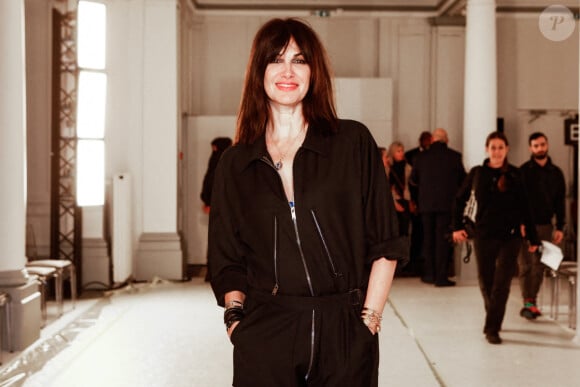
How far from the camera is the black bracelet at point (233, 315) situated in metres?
1.71

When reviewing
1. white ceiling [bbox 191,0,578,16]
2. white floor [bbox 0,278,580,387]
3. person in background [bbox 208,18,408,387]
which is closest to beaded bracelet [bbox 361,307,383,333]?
person in background [bbox 208,18,408,387]

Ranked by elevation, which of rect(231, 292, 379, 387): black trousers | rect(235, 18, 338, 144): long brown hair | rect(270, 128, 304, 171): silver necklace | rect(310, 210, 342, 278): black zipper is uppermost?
rect(235, 18, 338, 144): long brown hair

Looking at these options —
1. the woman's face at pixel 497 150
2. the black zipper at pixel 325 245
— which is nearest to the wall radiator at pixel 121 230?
the woman's face at pixel 497 150

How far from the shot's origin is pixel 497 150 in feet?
16.1

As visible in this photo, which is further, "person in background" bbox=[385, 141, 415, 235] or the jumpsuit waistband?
"person in background" bbox=[385, 141, 415, 235]

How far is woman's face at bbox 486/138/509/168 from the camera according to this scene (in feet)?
16.0

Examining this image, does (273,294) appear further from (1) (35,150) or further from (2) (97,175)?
(1) (35,150)

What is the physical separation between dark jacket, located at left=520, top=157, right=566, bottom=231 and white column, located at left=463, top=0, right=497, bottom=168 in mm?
1615

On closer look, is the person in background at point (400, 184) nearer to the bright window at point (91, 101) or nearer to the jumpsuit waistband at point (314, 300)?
the bright window at point (91, 101)

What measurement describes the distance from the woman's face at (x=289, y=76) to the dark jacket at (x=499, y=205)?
11.3 feet

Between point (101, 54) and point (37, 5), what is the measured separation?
3.60 ft

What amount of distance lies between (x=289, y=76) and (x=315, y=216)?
0.36m

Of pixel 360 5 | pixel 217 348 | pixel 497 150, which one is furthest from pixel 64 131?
pixel 360 5

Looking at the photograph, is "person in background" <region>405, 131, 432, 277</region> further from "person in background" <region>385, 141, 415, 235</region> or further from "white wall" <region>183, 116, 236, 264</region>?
"white wall" <region>183, 116, 236, 264</region>
